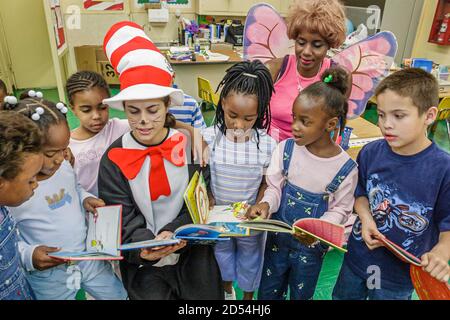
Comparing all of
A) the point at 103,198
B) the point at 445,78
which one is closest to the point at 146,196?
the point at 103,198

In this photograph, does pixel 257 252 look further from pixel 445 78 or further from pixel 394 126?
pixel 445 78

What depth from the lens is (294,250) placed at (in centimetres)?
147

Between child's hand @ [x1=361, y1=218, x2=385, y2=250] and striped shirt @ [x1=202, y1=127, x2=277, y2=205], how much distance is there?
1.59 ft

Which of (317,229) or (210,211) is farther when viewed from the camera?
(210,211)

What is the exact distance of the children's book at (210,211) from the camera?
4.17ft

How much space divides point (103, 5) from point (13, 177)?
5.04 m

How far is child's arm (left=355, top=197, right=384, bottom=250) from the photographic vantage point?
1.26 meters

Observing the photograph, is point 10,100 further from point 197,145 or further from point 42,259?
point 197,145

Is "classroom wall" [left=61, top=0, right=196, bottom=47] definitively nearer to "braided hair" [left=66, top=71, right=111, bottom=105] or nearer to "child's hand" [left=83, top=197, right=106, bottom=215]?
"braided hair" [left=66, top=71, right=111, bottom=105]

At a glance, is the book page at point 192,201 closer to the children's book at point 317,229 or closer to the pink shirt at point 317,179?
the children's book at point 317,229

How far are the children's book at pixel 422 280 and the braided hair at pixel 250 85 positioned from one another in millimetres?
723

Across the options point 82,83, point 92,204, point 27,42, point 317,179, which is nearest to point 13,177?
point 92,204

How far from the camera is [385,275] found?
A: 137 centimetres

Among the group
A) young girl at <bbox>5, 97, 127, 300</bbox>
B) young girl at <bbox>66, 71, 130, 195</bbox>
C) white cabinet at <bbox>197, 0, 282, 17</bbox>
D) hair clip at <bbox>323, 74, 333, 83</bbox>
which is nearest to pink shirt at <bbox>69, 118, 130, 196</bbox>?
young girl at <bbox>66, 71, 130, 195</bbox>
